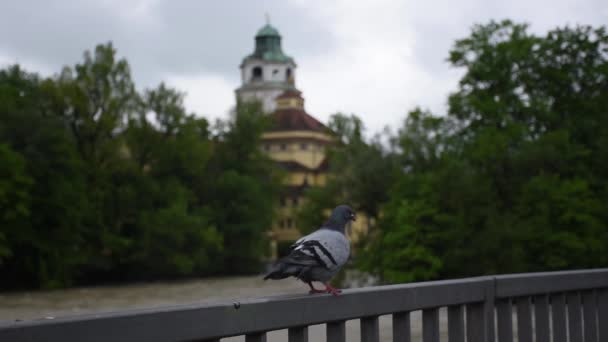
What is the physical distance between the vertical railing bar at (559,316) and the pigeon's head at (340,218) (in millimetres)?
1048

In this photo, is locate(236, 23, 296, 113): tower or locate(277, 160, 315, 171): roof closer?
locate(277, 160, 315, 171): roof

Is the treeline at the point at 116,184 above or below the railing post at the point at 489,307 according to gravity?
above

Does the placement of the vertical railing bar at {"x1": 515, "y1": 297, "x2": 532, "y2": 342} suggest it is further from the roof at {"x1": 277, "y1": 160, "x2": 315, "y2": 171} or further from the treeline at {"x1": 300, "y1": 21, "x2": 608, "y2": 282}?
the roof at {"x1": 277, "y1": 160, "x2": 315, "y2": 171}

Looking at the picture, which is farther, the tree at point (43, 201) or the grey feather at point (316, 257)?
the tree at point (43, 201)

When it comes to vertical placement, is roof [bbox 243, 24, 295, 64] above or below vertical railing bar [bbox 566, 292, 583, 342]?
above

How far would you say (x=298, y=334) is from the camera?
9.10 feet

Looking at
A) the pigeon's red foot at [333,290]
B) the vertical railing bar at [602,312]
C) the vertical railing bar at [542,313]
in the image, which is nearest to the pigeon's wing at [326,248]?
the pigeon's red foot at [333,290]

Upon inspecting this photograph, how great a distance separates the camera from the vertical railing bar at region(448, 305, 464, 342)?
11.0 ft

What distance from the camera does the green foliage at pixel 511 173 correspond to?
2434 centimetres

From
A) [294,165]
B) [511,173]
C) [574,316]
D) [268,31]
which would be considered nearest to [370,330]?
[574,316]

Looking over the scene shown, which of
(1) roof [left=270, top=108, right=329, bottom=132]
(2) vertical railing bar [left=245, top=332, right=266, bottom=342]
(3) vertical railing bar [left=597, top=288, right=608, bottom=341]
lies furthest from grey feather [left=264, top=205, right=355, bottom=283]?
(1) roof [left=270, top=108, right=329, bottom=132]


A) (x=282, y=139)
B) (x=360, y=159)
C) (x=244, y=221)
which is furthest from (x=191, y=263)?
(x=282, y=139)

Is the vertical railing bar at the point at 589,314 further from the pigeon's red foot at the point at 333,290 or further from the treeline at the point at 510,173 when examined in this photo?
the treeline at the point at 510,173

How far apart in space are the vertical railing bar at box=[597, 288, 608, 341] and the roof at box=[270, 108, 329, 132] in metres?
78.7
